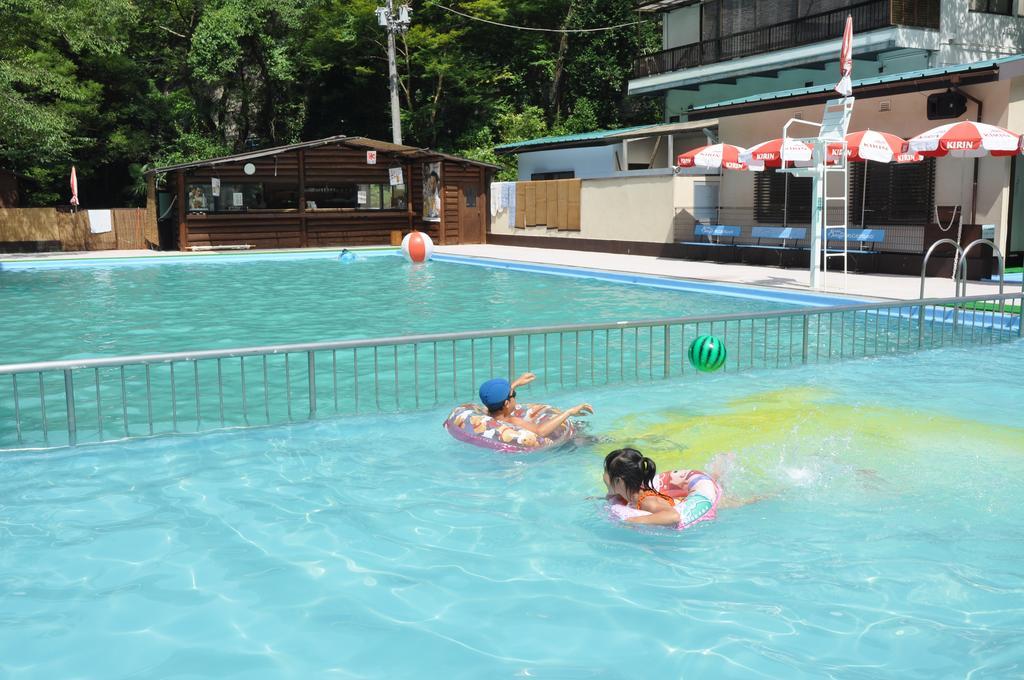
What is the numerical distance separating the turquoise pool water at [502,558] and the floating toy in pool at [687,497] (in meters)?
0.12

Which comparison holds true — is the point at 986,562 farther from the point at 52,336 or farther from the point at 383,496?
the point at 52,336

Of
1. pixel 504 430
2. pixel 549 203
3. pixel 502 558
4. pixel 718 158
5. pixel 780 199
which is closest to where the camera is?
pixel 502 558

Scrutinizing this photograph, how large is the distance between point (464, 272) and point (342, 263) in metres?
5.09

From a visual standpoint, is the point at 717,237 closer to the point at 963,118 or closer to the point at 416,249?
the point at 963,118

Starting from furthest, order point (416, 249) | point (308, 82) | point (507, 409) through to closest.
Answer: point (308, 82)
point (416, 249)
point (507, 409)

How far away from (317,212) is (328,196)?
0.80m

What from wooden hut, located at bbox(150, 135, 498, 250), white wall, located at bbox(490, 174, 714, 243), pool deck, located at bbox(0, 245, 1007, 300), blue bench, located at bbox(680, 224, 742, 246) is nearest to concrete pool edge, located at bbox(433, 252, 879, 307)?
pool deck, located at bbox(0, 245, 1007, 300)

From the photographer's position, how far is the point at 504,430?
23.5 ft

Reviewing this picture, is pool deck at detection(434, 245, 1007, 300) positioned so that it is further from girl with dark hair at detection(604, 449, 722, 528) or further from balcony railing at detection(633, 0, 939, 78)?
balcony railing at detection(633, 0, 939, 78)

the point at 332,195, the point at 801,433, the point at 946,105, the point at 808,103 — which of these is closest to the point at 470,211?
the point at 332,195

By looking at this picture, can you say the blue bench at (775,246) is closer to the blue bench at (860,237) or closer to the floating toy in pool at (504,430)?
the blue bench at (860,237)

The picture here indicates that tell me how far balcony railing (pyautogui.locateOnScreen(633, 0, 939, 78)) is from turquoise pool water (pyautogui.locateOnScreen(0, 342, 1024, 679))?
2400 centimetres

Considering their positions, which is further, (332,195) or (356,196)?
(356,196)

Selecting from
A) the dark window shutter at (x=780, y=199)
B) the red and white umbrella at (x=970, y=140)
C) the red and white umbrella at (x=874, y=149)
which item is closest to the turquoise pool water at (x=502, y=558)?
the red and white umbrella at (x=970, y=140)
